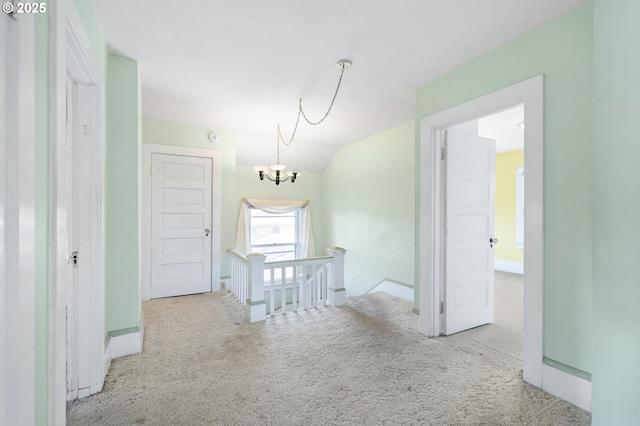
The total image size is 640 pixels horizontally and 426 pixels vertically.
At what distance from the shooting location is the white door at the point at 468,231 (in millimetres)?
2859

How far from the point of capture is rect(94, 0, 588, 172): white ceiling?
1.80m

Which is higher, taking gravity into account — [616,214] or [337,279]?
[616,214]

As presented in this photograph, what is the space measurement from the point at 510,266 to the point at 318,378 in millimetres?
5381

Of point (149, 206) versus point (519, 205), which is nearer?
point (149, 206)

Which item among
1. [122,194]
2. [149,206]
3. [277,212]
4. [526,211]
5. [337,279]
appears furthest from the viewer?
[277,212]

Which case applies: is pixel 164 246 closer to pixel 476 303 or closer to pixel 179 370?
pixel 179 370

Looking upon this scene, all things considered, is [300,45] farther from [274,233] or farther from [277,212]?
[274,233]

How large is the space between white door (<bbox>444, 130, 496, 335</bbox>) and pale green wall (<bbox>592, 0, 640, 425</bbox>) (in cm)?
135

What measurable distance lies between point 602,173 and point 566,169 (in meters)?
0.44

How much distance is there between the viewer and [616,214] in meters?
1.44

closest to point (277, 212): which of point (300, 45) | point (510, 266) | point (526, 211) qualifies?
point (300, 45)

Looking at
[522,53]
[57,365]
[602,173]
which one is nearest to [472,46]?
[522,53]

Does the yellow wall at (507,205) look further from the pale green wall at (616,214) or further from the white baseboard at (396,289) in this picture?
the pale green wall at (616,214)

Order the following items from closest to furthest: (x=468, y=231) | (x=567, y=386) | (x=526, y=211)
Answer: (x=567, y=386) → (x=526, y=211) → (x=468, y=231)
